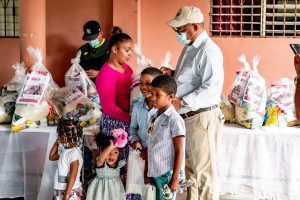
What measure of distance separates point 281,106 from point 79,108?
1.91m

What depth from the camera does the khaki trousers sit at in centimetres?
411

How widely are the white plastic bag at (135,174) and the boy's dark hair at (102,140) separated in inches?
7.6

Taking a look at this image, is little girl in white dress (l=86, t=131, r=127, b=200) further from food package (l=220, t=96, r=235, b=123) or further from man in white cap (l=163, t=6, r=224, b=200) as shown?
food package (l=220, t=96, r=235, b=123)

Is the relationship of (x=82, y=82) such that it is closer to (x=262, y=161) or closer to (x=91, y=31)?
(x=91, y=31)

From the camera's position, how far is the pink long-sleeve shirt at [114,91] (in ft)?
13.7

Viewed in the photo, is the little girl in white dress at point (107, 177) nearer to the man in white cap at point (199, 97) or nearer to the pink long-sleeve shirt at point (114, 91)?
A: the pink long-sleeve shirt at point (114, 91)

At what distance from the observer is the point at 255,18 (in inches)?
281

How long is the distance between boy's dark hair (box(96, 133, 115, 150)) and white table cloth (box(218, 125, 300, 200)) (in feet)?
3.58

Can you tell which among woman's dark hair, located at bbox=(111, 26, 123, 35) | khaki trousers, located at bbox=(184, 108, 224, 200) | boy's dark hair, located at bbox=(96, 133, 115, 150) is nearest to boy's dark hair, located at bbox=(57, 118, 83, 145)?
boy's dark hair, located at bbox=(96, 133, 115, 150)

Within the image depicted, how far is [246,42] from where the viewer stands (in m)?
7.04

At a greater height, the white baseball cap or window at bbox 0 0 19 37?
window at bbox 0 0 19 37

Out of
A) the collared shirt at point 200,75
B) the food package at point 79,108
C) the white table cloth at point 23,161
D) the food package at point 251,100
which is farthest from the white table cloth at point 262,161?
the white table cloth at point 23,161

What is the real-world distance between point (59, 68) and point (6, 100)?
223 centimetres

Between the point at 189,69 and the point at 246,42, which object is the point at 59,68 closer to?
the point at 246,42
